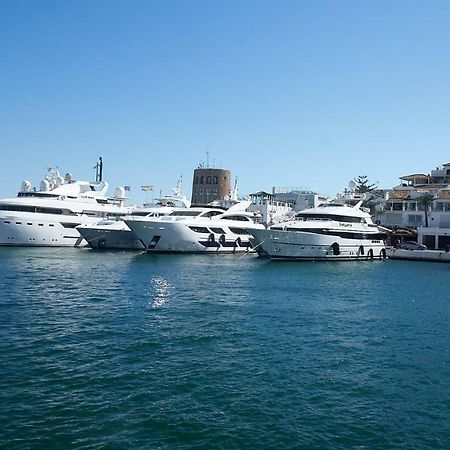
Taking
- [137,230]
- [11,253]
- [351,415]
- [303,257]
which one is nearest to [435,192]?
[303,257]

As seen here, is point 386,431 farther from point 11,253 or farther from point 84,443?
point 11,253

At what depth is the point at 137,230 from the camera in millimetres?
47688

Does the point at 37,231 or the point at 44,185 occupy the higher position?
the point at 44,185

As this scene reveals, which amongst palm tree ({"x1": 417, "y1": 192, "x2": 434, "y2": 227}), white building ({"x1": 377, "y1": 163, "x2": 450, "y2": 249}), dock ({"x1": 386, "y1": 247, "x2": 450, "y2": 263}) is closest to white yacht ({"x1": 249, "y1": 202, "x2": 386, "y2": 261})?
dock ({"x1": 386, "y1": 247, "x2": 450, "y2": 263})

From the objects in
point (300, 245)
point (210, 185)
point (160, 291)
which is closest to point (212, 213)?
point (300, 245)

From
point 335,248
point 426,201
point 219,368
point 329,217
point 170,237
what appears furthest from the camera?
point 426,201

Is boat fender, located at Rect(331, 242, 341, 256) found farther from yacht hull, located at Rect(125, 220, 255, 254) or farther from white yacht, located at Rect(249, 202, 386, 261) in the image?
yacht hull, located at Rect(125, 220, 255, 254)

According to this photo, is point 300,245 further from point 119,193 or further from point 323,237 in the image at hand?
point 119,193

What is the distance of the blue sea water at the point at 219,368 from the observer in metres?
9.51

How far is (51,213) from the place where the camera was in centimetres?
5309

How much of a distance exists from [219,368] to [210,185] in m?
90.0

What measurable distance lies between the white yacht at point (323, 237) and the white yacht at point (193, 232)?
2841 mm

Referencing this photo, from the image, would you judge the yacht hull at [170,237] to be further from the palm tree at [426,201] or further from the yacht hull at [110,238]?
the palm tree at [426,201]

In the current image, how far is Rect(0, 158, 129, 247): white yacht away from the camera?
50156 mm
